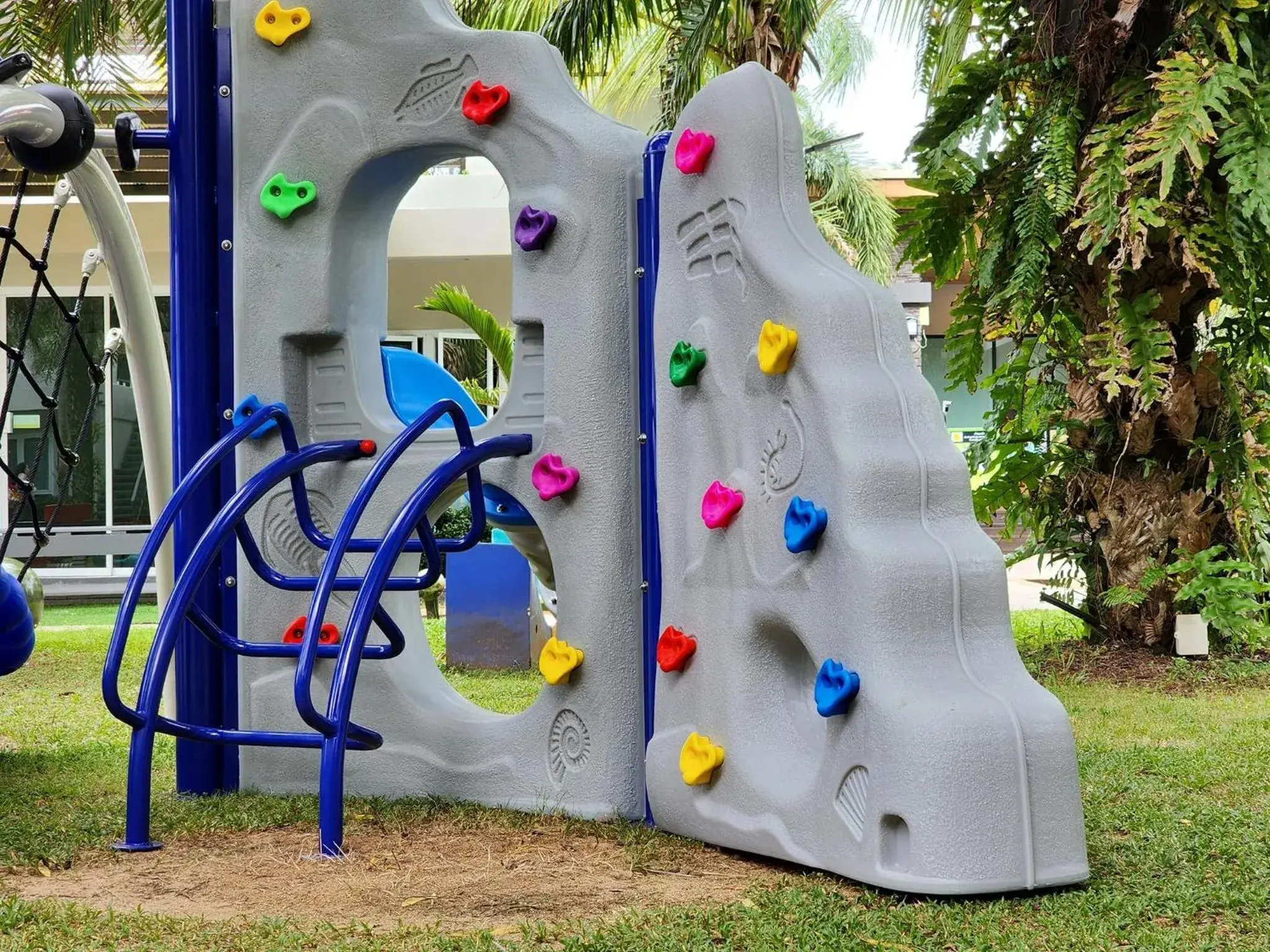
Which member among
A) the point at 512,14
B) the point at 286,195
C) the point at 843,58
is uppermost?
the point at 843,58

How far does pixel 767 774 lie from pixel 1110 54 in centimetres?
511

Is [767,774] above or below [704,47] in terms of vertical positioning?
below

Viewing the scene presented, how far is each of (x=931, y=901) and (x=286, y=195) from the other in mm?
3220

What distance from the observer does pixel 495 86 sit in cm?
481

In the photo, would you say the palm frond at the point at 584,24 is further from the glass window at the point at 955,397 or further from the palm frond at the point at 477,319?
the glass window at the point at 955,397

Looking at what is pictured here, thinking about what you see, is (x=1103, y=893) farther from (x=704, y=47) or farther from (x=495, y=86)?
(x=704, y=47)

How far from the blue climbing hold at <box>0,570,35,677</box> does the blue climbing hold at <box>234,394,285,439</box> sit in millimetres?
1191

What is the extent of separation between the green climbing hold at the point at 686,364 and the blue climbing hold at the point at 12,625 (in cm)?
277

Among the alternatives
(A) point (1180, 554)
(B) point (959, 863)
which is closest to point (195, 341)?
(B) point (959, 863)

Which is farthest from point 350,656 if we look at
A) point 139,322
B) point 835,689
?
point 139,322

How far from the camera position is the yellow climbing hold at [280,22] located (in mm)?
5090

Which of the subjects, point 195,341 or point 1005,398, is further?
point 1005,398

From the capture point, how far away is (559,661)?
4.61m

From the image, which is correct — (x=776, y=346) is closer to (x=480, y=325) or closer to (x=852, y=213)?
(x=480, y=325)
